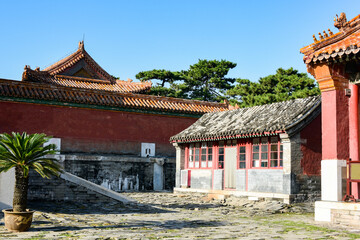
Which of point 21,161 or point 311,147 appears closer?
point 21,161

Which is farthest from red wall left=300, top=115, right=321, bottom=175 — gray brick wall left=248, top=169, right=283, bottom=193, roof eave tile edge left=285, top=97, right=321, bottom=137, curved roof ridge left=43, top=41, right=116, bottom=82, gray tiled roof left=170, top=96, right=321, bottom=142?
curved roof ridge left=43, top=41, right=116, bottom=82

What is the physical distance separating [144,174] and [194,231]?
539 inches

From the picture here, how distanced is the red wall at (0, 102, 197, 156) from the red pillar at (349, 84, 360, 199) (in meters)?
14.5

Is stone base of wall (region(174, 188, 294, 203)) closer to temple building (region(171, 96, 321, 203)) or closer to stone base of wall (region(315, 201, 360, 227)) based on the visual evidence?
temple building (region(171, 96, 321, 203))

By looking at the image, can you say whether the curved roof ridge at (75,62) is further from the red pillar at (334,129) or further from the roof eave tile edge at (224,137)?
the red pillar at (334,129)

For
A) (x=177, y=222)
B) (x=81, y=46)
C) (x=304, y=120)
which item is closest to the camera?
Result: (x=177, y=222)

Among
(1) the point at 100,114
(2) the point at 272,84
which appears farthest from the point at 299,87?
(1) the point at 100,114

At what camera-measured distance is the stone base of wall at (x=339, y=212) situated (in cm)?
989

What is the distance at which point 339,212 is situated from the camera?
10289 millimetres

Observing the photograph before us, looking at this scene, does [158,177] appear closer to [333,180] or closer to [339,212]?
[333,180]

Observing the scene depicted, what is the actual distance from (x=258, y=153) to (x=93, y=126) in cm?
971

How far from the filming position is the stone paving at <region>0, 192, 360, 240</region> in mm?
8812

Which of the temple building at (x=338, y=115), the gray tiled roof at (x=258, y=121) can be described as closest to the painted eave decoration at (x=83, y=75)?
the gray tiled roof at (x=258, y=121)

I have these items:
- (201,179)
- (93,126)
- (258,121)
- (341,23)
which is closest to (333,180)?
(341,23)
